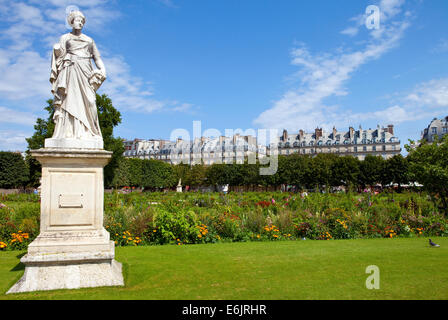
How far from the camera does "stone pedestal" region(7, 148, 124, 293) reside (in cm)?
527

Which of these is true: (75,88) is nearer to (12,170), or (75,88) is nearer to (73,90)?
(73,90)

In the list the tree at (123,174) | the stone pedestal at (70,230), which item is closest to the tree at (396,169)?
the tree at (123,174)

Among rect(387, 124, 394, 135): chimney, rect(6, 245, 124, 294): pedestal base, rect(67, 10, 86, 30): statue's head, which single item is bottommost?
rect(6, 245, 124, 294): pedestal base

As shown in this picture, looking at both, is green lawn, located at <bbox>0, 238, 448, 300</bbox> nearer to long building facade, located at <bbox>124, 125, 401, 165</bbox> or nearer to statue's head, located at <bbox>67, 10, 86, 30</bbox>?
statue's head, located at <bbox>67, 10, 86, 30</bbox>

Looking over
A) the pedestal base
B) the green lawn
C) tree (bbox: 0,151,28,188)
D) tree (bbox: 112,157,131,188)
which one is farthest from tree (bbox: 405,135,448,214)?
tree (bbox: 0,151,28,188)

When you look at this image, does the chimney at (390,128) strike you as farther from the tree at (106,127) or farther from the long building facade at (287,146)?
the tree at (106,127)

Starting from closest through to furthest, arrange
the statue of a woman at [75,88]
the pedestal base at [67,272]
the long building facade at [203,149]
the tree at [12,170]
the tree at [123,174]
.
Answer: the pedestal base at [67,272], the statue of a woman at [75,88], the tree at [12,170], the tree at [123,174], the long building facade at [203,149]

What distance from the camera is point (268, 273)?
233 inches

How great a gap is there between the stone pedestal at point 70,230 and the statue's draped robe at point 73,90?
0.46 meters

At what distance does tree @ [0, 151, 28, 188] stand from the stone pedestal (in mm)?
52192

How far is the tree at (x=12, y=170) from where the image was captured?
165ft

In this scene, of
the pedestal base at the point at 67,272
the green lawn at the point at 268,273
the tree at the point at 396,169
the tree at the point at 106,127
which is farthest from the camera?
the tree at the point at 396,169
